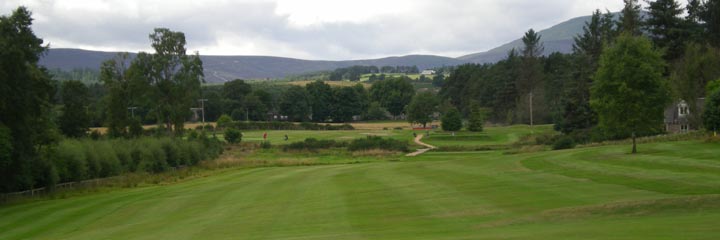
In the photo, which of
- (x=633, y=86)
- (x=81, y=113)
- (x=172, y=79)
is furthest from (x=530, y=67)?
(x=633, y=86)

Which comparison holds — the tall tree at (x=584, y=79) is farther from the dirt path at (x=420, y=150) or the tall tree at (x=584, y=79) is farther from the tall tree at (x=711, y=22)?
the dirt path at (x=420, y=150)

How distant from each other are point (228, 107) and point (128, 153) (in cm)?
11302

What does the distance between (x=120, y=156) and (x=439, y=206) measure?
4143 centimetres

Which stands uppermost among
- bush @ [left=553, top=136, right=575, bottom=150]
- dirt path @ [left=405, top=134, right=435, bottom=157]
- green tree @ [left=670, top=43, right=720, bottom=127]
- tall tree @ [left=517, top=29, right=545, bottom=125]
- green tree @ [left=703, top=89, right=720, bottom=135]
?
tall tree @ [left=517, top=29, right=545, bottom=125]

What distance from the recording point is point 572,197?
21391 millimetres

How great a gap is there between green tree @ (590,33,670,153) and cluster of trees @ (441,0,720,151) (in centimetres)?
6

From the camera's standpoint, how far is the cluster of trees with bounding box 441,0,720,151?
39.7 metres

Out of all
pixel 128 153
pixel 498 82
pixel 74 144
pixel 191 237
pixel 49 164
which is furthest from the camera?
pixel 498 82

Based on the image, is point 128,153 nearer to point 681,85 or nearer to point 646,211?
point 646,211

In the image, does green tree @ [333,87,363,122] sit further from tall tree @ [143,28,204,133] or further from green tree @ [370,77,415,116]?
tall tree @ [143,28,204,133]

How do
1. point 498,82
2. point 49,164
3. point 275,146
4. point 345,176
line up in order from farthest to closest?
point 498,82, point 275,146, point 49,164, point 345,176

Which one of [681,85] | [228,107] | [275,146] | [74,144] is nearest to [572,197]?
[74,144]

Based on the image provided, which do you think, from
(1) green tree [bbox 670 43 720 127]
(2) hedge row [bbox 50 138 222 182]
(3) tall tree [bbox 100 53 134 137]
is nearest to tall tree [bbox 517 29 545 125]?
(1) green tree [bbox 670 43 720 127]

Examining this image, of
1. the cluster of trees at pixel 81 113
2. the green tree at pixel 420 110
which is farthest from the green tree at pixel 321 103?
the cluster of trees at pixel 81 113
